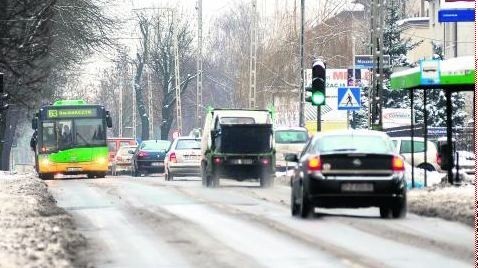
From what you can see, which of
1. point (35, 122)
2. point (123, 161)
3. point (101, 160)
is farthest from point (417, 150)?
point (123, 161)

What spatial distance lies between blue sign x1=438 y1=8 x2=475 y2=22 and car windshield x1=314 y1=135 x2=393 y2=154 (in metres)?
5.46

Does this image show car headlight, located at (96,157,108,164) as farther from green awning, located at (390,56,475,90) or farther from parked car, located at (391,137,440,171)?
green awning, located at (390,56,475,90)

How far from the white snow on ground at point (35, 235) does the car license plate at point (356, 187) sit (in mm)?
4369

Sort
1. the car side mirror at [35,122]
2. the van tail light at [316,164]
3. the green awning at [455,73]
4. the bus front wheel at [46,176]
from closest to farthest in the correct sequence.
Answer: the van tail light at [316,164] → the green awning at [455,73] → the car side mirror at [35,122] → the bus front wheel at [46,176]

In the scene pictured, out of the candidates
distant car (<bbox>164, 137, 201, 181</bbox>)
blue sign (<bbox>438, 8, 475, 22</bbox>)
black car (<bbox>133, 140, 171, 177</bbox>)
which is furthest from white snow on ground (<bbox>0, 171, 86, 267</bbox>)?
black car (<bbox>133, 140, 171, 177</bbox>)

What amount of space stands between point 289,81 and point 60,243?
5730 cm

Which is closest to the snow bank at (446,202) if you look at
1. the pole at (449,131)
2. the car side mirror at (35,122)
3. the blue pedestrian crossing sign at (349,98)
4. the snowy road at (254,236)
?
the snowy road at (254,236)

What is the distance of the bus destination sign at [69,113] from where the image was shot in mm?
44656

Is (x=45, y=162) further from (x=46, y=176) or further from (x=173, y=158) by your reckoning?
(x=173, y=158)

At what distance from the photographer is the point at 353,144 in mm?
20234

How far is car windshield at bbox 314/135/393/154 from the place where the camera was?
787 inches

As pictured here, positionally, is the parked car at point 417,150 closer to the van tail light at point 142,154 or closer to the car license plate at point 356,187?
the van tail light at point 142,154

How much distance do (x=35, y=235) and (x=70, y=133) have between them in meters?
29.5

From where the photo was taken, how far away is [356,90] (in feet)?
117
